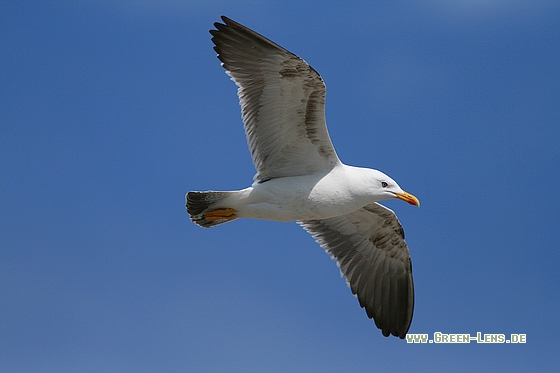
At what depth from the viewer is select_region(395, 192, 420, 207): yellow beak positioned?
7.55 metres

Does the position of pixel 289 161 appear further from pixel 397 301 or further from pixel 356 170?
pixel 397 301

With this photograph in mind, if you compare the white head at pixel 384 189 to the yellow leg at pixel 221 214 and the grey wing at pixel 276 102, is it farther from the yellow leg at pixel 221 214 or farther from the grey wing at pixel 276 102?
the yellow leg at pixel 221 214

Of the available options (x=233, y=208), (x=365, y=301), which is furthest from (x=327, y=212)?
(x=365, y=301)

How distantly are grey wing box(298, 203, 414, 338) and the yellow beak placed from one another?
147 cm

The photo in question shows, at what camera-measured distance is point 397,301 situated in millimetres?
9078

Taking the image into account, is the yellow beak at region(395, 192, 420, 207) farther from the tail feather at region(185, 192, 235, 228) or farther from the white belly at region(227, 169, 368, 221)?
the tail feather at region(185, 192, 235, 228)

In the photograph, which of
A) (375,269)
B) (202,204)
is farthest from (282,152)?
(375,269)

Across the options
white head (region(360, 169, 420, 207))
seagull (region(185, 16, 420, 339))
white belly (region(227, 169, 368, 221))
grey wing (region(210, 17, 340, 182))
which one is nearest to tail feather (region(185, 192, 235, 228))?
seagull (region(185, 16, 420, 339))

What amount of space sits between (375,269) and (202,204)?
2521mm

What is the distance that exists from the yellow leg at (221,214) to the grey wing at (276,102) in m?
0.55

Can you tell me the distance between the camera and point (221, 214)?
7.78 metres

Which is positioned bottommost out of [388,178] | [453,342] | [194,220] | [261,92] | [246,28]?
[453,342]

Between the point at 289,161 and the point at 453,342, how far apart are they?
3372mm

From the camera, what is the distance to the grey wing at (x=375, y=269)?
356 inches
